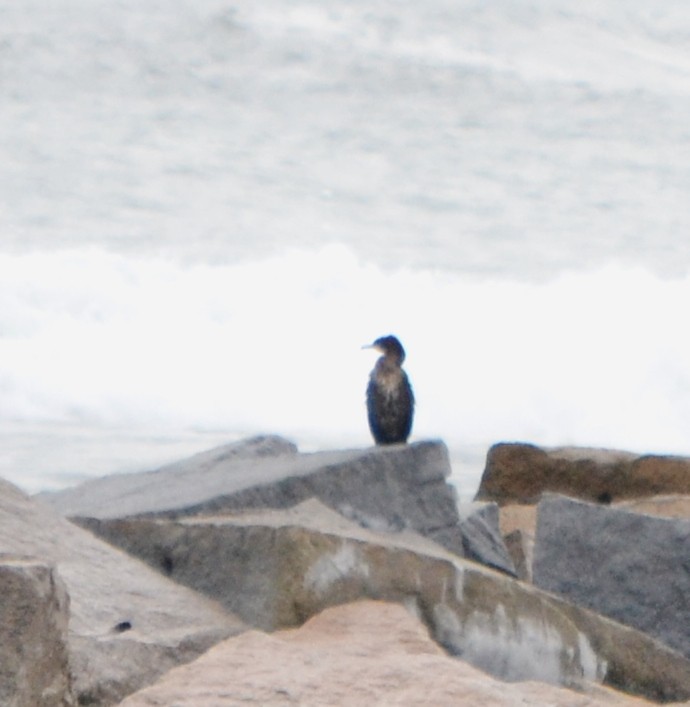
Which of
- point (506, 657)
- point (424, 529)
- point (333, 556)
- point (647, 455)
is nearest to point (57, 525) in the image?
point (333, 556)

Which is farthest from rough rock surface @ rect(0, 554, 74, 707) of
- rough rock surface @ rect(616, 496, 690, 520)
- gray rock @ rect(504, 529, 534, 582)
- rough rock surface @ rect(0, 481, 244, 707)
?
rough rock surface @ rect(616, 496, 690, 520)

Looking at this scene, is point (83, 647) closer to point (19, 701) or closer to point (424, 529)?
point (19, 701)

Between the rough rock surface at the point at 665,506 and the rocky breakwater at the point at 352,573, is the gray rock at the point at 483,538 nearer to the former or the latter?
the rocky breakwater at the point at 352,573

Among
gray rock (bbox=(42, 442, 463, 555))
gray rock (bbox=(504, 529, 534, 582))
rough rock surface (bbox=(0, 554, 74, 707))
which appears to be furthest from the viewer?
gray rock (bbox=(504, 529, 534, 582))

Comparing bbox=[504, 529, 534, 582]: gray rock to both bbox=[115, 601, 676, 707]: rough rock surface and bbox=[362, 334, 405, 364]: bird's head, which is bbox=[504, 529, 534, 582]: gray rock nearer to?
bbox=[362, 334, 405, 364]: bird's head

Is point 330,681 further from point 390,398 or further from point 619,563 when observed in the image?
point 390,398

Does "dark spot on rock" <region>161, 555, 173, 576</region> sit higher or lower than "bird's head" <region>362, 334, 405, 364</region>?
lower

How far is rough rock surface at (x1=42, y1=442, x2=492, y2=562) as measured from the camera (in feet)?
15.9

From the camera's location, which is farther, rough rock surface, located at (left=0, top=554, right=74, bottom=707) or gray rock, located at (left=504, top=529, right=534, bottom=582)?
gray rock, located at (left=504, top=529, right=534, bottom=582)

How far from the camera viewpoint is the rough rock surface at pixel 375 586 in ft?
12.0

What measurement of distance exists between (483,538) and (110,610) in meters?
2.68

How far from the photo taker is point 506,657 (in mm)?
3889

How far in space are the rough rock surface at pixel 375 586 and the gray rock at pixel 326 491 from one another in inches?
21.1

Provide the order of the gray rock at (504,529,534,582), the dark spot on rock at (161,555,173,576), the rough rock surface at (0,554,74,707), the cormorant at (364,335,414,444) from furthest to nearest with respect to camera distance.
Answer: the cormorant at (364,335,414,444) < the gray rock at (504,529,534,582) < the dark spot on rock at (161,555,173,576) < the rough rock surface at (0,554,74,707)
